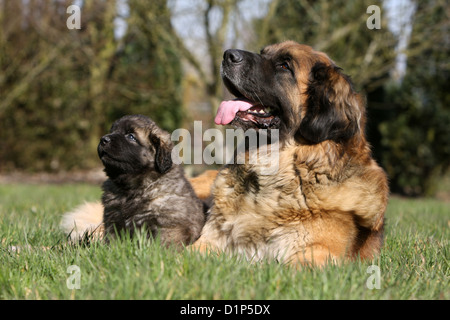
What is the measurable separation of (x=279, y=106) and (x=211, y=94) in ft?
21.0

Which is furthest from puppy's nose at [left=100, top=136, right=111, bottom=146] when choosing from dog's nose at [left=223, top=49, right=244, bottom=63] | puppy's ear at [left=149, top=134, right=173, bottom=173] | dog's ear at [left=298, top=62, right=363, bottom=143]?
dog's ear at [left=298, top=62, right=363, bottom=143]

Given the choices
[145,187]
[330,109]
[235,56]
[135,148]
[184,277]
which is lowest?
[184,277]

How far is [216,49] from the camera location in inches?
351

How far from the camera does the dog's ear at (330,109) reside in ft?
9.65

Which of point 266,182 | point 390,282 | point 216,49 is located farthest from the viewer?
point 216,49

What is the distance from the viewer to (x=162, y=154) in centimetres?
352

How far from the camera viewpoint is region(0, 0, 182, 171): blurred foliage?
1147cm

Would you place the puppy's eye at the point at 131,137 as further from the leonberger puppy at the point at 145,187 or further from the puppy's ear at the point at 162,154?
the puppy's ear at the point at 162,154

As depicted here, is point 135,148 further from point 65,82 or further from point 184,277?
point 65,82

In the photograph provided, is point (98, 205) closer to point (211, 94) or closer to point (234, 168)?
point (234, 168)

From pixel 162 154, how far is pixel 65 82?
930 cm

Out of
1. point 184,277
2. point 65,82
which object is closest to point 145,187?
point 184,277
